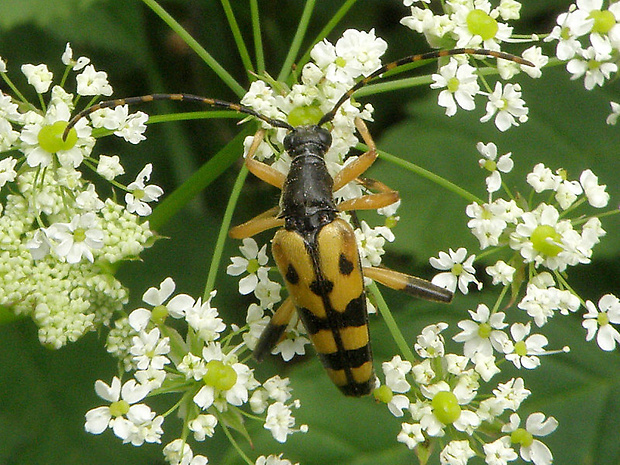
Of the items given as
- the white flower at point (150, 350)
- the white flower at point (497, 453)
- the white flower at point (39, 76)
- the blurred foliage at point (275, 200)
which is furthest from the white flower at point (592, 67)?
the white flower at point (39, 76)

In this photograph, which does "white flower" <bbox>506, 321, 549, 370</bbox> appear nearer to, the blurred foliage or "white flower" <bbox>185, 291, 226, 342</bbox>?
the blurred foliage

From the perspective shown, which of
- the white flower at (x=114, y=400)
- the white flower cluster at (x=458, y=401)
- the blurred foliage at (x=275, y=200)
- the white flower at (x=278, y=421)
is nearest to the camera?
the white flower at (x=114, y=400)

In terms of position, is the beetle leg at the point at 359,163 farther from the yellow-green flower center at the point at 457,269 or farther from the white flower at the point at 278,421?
the white flower at the point at 278,421

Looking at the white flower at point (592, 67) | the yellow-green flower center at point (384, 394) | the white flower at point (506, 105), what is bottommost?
the yellow-green flower center at point (384, 394)

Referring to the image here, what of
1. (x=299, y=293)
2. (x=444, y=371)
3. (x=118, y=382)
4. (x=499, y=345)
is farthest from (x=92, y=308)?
(x=499, y=345)

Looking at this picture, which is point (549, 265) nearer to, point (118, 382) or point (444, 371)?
point (444, 371)

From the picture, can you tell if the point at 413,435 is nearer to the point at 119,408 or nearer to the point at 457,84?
the point at 119,408
